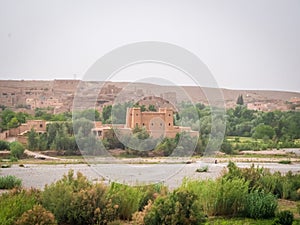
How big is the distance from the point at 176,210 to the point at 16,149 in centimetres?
1498

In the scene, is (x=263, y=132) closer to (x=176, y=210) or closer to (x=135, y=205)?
(x=135, y=205)

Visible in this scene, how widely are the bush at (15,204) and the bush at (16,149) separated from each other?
527 inches

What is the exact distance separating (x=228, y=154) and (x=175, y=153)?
965 cm

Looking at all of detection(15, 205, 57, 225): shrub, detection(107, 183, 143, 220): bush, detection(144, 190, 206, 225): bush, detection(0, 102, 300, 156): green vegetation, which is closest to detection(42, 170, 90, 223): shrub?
detection(107, 183, 143, 220): bush

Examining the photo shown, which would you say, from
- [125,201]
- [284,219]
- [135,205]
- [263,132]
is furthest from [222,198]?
[263,132]

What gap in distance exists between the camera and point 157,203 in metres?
4.77

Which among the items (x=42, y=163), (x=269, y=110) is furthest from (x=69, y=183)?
(x=269, y=110)

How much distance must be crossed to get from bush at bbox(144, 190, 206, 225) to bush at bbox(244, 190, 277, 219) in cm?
127

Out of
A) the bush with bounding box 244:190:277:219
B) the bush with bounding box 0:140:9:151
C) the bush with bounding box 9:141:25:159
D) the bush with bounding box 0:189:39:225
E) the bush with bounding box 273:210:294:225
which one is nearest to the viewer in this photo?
the bush with bounding box 0:189:39:225

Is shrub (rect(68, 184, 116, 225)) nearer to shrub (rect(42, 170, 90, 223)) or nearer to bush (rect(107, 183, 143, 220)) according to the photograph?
shrub (rect(42, 170, 90, 223))

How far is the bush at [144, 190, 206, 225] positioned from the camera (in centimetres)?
466

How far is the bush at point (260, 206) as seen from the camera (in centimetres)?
584

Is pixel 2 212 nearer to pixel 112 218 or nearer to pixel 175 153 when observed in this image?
pixel 112 218

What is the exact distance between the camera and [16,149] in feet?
59.8
